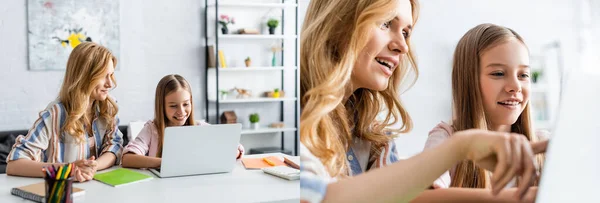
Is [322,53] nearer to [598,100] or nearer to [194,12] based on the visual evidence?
[598,100]

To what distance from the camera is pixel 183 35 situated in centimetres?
356

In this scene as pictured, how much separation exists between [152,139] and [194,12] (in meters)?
1.68

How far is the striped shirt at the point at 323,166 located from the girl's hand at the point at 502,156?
0.12 feet

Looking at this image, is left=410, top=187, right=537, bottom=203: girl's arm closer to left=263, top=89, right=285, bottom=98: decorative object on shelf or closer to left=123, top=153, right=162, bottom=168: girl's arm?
left=123, top=153, right=162, bottom=168: girl's arm

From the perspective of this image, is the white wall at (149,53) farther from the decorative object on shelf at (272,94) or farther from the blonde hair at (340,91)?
the blonde hair at (340,91)

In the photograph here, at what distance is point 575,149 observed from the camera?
0.22 m

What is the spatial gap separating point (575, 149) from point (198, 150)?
1.41m

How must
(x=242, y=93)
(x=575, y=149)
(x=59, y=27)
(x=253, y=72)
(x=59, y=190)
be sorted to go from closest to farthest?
(x=575, y=149)
(x=59, y=190)
(x=59, y=27)
(x=242, y=93)
(x=253, y=72)

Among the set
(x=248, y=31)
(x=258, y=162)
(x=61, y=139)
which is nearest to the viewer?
(x=258, y=162)

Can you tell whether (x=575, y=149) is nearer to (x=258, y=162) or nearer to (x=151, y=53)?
(x=258, y=162)

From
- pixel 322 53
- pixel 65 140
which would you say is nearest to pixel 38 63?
pixel 65 140

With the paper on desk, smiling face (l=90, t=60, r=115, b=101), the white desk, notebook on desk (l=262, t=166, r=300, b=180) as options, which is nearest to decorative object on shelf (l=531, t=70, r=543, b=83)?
the white desk

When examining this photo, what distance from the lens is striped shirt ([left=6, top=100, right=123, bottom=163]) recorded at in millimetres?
1868

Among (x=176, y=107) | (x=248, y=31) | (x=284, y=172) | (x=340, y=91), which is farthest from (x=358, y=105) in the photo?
(x=248, y=31)
